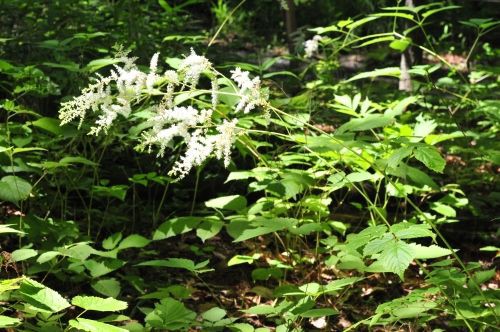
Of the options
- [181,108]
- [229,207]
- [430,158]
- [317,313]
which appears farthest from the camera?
[229,207]

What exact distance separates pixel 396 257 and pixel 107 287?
3.78ft

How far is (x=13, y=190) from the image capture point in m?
2.37

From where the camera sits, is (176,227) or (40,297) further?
(176,227)

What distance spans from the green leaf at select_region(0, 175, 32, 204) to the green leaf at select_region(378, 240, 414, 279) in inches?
56.4

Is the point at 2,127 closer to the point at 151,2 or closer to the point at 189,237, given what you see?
the point at 189,237

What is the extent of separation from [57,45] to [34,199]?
30.7 inches

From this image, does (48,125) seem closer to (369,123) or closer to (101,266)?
(101,266)

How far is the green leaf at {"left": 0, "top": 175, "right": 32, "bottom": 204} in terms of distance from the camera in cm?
233

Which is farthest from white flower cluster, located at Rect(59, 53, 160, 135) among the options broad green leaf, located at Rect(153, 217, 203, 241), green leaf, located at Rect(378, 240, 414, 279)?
green leaf, located at Rect(378, 240, 414, 279)

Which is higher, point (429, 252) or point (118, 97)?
point (118, 97)

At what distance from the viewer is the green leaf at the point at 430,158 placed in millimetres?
1775

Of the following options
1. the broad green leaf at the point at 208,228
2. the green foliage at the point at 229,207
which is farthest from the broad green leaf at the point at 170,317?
the broad green leaf at the point at 208,228

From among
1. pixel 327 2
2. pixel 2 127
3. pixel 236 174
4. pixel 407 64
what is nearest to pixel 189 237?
pixel 236 174

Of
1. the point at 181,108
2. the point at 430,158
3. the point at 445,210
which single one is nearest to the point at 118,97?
the point at 181,108
